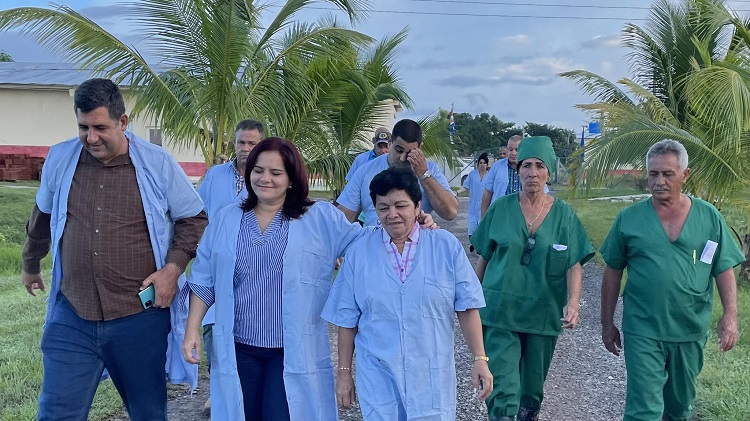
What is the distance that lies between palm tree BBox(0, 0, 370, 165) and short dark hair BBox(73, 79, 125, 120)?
5122mm

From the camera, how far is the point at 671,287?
4.18 metres

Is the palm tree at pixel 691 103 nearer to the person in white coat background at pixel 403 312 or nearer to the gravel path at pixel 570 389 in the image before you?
the gravel path at pixel 570 389

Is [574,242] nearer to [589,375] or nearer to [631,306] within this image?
[631,306]

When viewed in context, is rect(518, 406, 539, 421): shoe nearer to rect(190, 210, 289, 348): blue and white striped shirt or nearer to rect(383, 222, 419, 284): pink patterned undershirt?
rect(383, 222, 419, 284): pink patterned undershirt

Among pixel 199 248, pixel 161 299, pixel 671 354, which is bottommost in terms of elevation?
pixel 671 354

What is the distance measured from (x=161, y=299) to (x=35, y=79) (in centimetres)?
2701

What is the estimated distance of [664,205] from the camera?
14.1 feet

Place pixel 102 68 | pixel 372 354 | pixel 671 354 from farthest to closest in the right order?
pixel 102 68 < pixel 671 354 < pixel 372 354

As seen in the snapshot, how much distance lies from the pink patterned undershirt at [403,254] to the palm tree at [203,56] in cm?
576

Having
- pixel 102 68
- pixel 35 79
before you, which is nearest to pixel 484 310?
pixel 102 68

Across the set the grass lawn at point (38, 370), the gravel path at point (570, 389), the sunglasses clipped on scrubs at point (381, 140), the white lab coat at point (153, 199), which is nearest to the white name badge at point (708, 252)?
the grass lawn at point (38, 370)

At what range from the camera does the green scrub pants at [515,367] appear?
14.0 ft

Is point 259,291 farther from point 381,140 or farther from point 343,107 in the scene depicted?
point 343,107

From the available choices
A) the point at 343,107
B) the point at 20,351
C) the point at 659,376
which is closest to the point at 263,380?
the point at 659,376
